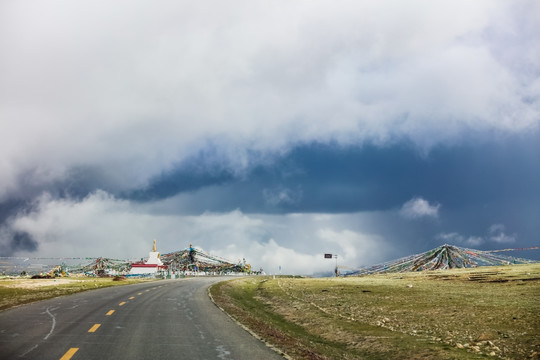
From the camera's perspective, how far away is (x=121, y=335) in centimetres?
1519

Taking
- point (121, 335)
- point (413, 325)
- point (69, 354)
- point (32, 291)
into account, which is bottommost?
point (413, 325)

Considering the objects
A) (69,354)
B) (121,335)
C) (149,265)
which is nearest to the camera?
(69,354)

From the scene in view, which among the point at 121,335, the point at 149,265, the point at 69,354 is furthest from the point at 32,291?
the point at 149,265

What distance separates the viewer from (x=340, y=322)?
77.9ft

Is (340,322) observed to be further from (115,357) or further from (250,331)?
(115,357)

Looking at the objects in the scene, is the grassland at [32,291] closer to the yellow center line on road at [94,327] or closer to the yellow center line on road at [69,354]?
the yellow center line on road at [94,327]

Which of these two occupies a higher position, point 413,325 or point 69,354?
point 69,354

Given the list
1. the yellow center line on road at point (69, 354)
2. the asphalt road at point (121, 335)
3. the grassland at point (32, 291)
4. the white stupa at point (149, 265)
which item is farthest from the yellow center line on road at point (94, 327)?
the white stupa at point (149, 265)

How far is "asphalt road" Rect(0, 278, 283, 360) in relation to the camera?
1220 cm

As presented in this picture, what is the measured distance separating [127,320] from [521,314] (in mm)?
19595

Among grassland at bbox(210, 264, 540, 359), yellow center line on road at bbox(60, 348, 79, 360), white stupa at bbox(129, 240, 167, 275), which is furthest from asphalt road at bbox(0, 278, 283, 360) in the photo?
white stupa at bbox(129, 240, 167, 275)

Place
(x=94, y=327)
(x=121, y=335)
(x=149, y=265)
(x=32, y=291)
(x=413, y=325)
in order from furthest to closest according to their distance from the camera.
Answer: (x=149, y=265)
(x=32, y=291)
(x=413, y=325)
(x=94, y=327)
(x=121, y=335)

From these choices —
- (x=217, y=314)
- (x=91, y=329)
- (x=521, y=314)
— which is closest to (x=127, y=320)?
(x=91, y=329)

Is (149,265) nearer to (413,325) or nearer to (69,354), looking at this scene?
(413,325)
